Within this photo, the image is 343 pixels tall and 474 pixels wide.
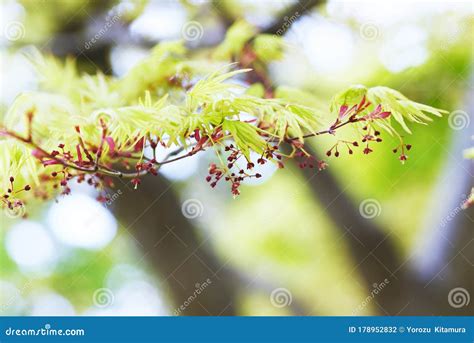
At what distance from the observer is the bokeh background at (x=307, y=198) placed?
2229mm

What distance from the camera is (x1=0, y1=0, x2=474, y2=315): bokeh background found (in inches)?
87.7

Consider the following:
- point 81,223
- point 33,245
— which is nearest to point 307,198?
point 81,223

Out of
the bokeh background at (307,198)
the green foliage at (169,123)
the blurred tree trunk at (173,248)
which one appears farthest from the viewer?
the bokeh background at (307,198)

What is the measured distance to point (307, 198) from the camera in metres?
2.24

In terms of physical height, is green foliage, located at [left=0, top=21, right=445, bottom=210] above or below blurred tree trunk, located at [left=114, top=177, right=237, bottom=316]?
above

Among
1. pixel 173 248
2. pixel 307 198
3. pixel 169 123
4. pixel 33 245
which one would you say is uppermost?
pixel 169 123

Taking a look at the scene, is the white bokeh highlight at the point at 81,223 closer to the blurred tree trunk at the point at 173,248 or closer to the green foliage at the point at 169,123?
the blurred tree trunk at the point at 173,248

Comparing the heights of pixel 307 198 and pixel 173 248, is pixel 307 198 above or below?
above

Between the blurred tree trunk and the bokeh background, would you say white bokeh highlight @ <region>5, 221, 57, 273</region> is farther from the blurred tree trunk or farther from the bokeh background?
the blurred tree trunk

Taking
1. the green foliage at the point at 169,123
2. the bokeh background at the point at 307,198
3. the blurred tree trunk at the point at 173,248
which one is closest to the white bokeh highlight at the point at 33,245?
the bokeh background at the point at 307,198

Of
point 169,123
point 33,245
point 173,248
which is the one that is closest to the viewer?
point 169,123

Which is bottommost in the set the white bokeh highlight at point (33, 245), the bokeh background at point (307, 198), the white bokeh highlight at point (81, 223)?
the white bokeh highlight at point (33, 245)

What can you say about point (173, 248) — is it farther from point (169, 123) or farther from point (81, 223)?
point (169, 123)

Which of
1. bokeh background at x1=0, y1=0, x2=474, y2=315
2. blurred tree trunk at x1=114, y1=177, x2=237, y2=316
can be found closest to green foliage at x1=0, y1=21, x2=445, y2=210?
blurred tree trunk at x1=114, y1=177, x2=237, y2=316
